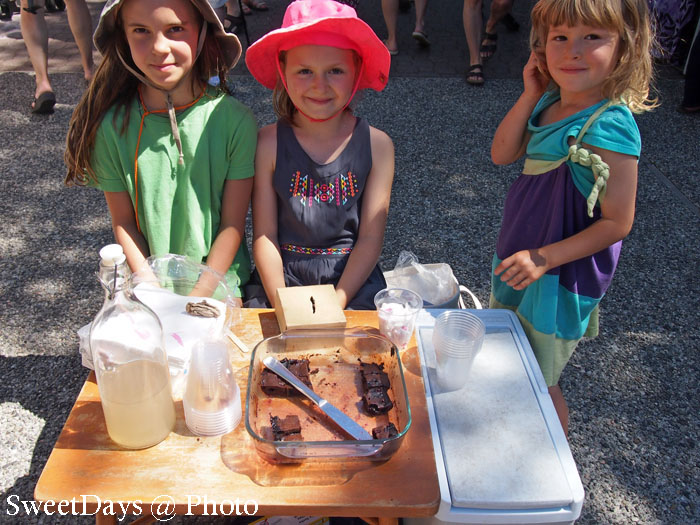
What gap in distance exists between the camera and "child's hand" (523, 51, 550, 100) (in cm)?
171

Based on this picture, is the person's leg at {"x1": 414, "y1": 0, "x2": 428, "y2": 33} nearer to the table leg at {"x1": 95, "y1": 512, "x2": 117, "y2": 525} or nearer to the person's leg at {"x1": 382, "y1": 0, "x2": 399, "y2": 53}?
the person's leg at {"x1": 382, "y1": 0, "x2": 399, "y2": 53}

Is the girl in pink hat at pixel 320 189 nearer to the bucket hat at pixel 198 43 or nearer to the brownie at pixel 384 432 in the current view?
the bucket hat at pixel 198 43

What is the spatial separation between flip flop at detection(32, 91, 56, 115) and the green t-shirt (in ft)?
10.2

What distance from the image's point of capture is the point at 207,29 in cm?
191

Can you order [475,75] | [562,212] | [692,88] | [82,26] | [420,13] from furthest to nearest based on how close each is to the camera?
[420,13] → [475,75] → [692,88] → [82,26] → [562,212]

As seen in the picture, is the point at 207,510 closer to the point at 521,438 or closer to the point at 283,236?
the point at 521,438

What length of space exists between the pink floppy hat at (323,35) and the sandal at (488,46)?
417 centimetres

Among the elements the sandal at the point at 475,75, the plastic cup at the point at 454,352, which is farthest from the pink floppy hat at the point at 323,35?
the sandal at the point at 475,75

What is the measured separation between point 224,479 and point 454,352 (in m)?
0.60

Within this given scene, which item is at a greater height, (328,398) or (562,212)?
(562,212)

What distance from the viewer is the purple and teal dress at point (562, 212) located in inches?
60.2

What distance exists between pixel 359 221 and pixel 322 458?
1034mm

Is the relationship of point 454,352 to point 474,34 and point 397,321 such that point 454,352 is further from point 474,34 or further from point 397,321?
point 474,34

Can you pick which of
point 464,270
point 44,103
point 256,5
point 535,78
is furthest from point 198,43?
point 256,5
